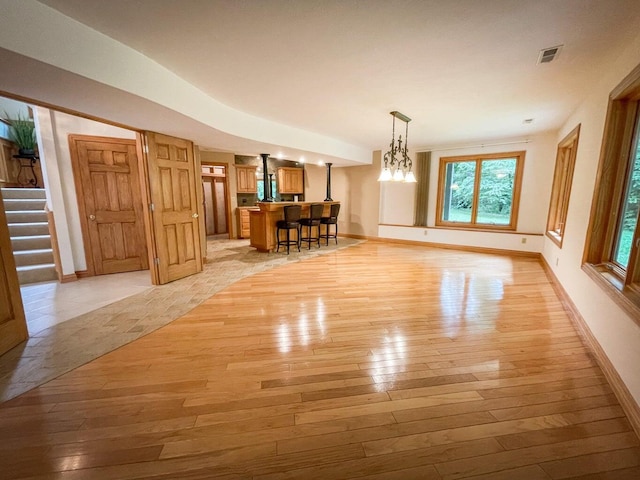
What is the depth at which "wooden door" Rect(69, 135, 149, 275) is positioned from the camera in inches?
165

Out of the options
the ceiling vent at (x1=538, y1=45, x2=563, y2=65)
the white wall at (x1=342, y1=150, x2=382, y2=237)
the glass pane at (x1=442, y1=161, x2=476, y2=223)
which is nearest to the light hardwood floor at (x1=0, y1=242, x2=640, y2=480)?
the ceiling vent at (x1=538, y1=45, x2=563, y2=65)

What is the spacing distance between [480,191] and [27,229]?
908cm

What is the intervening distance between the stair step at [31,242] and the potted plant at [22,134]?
8.53 feet

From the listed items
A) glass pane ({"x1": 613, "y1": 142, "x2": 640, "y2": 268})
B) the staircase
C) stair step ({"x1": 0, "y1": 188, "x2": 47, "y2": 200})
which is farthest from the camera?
stair step ({"x1": 0, "y1": 188, "x2": 47, "y2": 200})

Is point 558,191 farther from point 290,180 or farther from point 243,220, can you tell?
point 243,220

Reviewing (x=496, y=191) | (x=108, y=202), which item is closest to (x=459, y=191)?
(x=496, y=191)

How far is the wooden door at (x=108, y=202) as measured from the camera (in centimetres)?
419

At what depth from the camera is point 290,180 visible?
8812 millimetres

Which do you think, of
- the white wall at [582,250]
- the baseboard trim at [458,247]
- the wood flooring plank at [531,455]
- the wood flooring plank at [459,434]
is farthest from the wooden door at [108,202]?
the white wall at [582,250]

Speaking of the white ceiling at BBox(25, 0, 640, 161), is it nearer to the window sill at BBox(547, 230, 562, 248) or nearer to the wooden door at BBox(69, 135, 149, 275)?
the window sill at BBox(547, 230, 562, 248)

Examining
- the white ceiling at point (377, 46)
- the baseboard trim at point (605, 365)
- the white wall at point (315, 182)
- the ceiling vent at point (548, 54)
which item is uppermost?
the white ceiling at point (377, 46)

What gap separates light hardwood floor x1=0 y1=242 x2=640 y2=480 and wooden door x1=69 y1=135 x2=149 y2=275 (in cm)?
A: 271

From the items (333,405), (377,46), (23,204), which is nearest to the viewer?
(333,405)

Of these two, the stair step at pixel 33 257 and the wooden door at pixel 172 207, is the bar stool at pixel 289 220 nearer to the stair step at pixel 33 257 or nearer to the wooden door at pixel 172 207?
the wooden door at pixel 172 207
